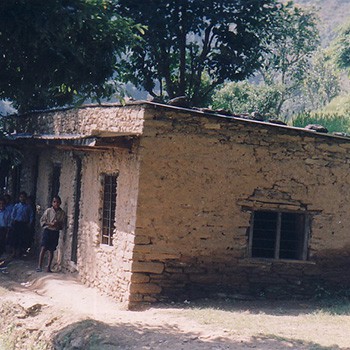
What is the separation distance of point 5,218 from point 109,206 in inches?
169

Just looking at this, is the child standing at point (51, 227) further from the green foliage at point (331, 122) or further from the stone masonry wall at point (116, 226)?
the green foliage at point (331, 122)

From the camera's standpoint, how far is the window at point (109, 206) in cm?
1256

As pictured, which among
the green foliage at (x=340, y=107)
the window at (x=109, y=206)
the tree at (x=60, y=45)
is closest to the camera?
the tree at (x=60, y=45)

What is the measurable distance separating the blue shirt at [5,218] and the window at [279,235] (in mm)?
6227

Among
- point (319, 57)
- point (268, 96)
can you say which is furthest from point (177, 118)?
point (319, 57)

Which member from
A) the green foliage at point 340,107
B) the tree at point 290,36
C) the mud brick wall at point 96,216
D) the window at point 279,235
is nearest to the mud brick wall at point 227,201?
the window at point 279,235

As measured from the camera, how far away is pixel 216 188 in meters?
11.8

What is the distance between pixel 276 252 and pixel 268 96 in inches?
903

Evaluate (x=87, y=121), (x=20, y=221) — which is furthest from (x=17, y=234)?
(x=87, y=121)

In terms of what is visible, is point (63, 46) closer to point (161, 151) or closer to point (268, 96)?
point (161, 151)

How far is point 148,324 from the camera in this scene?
1003 centimetres

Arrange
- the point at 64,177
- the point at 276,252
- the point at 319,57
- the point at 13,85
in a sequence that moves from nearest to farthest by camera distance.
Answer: the point at 13,85
the point at 276,252
the point at 64,177
the point at 319,57

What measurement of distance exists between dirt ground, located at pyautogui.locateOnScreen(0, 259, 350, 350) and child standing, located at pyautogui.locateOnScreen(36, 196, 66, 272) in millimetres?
1307

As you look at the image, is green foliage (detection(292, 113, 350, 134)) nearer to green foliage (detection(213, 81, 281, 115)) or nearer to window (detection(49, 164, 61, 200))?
green foliage (detection(213, 81, 281, 115))
